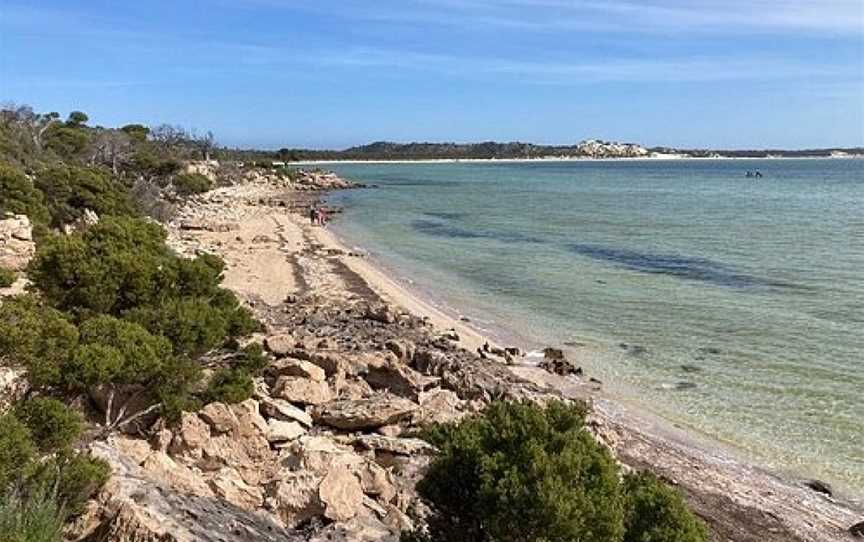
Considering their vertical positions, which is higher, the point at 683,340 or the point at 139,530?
the point at 139,530

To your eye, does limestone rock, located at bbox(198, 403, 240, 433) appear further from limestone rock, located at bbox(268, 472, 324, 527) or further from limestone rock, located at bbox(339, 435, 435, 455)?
limestone rock, located at bbox(268, 472, 324, 527)

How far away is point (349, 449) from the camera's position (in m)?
10.5

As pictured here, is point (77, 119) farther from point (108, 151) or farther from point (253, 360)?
point (253, 360)

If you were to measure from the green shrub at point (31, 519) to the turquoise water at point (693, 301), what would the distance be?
1164cm

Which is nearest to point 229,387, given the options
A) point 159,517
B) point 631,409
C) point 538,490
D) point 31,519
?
point 159,517

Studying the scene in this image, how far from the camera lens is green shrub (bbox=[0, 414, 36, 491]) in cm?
698

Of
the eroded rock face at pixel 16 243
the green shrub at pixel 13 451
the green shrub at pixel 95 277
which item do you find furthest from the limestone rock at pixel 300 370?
the eroded rock face at pixel 16 243

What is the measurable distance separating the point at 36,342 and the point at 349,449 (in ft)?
13.7

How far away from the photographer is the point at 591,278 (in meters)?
32.1

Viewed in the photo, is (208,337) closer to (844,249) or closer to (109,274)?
(109,274)

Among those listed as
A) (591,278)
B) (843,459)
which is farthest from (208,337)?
(591,278)

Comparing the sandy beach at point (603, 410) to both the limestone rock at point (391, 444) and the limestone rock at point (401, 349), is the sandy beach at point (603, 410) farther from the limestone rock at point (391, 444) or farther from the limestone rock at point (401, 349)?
the limestone rock at point (391, 444)

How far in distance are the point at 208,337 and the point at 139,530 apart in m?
6.57

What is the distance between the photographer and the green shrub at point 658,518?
21.3 feet
